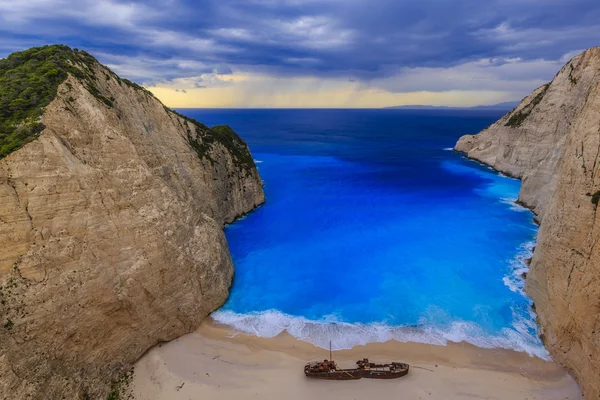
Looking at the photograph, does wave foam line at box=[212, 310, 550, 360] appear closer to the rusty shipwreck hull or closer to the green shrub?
the rusty shipwreck hull

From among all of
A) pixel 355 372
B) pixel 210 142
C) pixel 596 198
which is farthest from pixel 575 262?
pixel 210 142

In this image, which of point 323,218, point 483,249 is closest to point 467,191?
point 483,249

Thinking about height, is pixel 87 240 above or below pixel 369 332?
above

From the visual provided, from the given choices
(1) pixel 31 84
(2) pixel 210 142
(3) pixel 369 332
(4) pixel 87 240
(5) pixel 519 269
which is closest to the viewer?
(4) pixel 87 240

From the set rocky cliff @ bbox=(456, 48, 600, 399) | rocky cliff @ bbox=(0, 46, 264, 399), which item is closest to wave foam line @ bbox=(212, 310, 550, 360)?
rocky cliff @ bbox=(456, 48, 600, 399)

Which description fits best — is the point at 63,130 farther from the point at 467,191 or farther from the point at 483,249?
the point at 467,191

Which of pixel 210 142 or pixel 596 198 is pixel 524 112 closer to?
pixel 596 198
